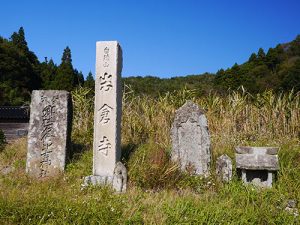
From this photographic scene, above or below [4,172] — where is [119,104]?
above

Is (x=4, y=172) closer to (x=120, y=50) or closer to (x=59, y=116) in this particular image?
(x=59, y=116)

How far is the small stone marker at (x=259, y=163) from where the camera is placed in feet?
17.6

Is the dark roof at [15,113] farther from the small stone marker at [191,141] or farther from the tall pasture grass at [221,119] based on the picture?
the small stone marker at [191,141]

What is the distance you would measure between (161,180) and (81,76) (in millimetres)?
28400

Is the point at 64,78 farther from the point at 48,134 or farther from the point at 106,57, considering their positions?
the point at 106,57

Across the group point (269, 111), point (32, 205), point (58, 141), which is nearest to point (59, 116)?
point (58, 141)

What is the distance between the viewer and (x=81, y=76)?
107 feet

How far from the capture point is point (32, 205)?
4094 millimetres

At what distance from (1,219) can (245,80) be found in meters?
21.2

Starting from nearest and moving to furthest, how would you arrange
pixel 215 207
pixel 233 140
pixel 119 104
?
pixel 215 207, pixel 119 104, pixel 233 140

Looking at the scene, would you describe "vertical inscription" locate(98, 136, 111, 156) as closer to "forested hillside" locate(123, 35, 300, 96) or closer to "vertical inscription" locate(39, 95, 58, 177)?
"vertical inscription" locate(39, 95, 58, 177)

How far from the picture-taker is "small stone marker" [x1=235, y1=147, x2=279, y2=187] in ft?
17.6

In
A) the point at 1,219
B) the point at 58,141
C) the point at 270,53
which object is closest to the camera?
the point at 1,219

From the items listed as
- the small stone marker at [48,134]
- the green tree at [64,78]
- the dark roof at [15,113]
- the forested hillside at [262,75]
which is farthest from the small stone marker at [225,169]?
the green tree at [64,78]
